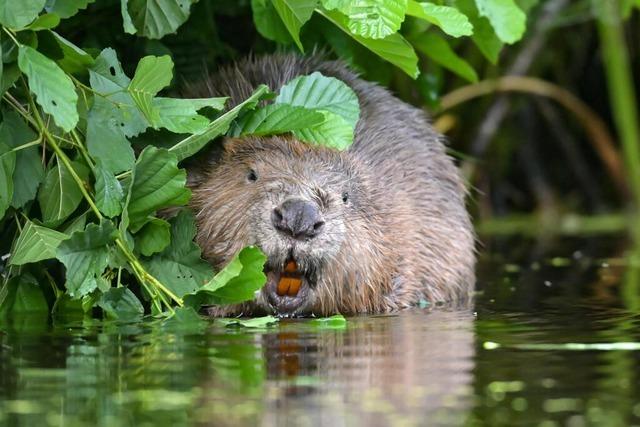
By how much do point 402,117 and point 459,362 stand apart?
92.3 inches

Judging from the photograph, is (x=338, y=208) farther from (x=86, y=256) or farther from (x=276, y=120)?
(x=86, y=256)

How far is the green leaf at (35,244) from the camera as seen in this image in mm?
3812

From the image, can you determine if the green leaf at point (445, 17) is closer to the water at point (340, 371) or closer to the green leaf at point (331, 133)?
the green leaf at point (331, 133)

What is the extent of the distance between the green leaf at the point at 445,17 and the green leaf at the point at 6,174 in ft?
4.06

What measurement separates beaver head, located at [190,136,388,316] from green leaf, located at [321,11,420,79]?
428mm

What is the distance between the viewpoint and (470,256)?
550cm

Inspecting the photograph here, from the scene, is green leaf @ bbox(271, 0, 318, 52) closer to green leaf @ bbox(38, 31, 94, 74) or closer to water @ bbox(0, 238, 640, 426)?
green leaf @ bbox(38, 31, 94, 74)

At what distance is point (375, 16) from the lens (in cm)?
398

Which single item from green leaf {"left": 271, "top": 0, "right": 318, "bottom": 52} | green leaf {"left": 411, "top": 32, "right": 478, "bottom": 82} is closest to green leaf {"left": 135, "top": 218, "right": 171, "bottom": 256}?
green leaf {"left": 271, "top": 0, "right": 318, "bottom": 52}

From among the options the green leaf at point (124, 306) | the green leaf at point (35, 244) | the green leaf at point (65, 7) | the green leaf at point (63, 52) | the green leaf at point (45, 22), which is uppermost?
the green leaf at point (65, 7)

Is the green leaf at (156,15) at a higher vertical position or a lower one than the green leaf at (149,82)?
higher

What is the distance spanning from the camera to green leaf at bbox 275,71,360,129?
4430mm

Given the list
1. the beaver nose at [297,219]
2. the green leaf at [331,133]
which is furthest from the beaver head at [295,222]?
the green leaf at [331,133]

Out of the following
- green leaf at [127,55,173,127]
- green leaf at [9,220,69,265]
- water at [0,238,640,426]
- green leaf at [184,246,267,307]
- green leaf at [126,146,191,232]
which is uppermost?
green leaf at [127,55,173,127]
